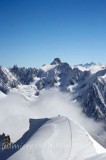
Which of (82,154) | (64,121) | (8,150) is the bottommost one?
(82,154)

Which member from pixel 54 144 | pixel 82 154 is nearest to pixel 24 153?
pixel 54 144

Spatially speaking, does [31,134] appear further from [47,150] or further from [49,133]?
[47,150]

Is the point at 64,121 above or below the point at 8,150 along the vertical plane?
above

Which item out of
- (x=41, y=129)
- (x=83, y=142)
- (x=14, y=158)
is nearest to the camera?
(x=14, y=158)

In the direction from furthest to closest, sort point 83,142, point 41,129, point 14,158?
point 41,129
point 83,142
point 14,158

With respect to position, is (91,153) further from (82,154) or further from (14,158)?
(14,158)

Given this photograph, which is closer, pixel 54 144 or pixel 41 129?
pixel 54 144
